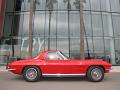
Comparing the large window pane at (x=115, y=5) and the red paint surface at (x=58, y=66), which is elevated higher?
the large window pane at (x=115, y=5)

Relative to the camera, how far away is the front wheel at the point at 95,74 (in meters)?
11.7

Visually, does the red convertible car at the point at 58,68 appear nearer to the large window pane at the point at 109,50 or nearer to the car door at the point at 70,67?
the car door at the point at 70,67

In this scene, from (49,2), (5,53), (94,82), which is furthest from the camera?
(49,2)

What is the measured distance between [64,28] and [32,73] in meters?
14.8

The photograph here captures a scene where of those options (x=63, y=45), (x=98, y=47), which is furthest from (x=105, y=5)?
(x=63, y=45)

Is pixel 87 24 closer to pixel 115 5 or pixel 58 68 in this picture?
pixel 115 5

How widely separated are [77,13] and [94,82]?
1611 centimetres

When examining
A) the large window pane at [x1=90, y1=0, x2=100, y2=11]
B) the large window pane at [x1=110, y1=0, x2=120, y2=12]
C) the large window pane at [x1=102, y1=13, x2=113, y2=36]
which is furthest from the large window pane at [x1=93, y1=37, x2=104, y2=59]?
the large window pane at [x1=110, y1=0, x2=120, y2=12]

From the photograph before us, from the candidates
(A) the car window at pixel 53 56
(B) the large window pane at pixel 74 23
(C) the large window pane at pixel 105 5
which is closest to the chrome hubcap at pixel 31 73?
(A) the car window at pixel 53 56

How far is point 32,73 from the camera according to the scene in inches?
461

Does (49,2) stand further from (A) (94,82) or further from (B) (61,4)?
(A) (94,82)

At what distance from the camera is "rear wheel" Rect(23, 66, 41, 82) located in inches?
457

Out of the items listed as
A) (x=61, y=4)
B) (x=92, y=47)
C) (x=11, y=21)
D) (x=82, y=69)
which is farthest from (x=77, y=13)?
(x=82, y=69)

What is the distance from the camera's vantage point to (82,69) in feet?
38.6
